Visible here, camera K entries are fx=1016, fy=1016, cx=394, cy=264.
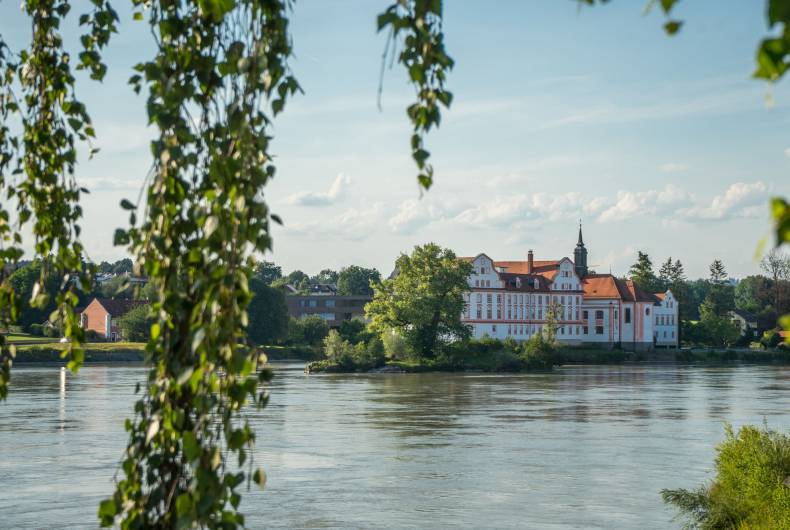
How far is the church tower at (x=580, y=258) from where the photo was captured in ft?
398

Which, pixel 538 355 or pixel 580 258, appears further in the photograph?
pixel 580 258

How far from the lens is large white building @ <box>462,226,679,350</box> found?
343 ft

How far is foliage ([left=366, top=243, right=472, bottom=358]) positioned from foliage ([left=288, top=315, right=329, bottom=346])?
89.7 ft

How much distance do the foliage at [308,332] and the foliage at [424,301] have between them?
27.3m

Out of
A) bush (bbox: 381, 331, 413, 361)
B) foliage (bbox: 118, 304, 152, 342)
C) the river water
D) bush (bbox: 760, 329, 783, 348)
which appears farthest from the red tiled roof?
the river water

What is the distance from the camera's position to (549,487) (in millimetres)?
19906

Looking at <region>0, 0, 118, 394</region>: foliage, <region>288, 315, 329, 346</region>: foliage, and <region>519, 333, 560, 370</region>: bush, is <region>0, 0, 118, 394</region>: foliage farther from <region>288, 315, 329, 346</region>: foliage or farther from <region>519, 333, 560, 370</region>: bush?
<region>288, 315, 329, 346</region>: foliage

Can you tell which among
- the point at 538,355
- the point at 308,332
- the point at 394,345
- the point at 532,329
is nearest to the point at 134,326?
the point at 308,332

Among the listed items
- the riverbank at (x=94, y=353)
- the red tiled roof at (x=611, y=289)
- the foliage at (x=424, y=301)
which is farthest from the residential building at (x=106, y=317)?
the red tiled roof at (x=611, y=289)

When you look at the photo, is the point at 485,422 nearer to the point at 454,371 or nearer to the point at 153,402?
the point at 153,402

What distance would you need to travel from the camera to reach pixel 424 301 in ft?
258

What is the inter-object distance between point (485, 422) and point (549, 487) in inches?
529

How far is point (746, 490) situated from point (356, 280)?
173978 mm

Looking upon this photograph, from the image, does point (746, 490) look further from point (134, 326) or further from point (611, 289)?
point (611, 289)
